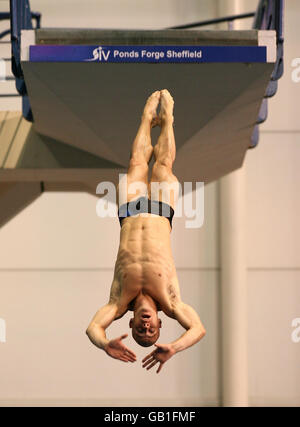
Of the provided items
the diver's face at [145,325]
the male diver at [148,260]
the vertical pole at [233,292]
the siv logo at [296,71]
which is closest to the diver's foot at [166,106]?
the male diver at [148,260]

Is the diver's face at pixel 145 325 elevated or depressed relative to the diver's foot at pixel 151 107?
depressed

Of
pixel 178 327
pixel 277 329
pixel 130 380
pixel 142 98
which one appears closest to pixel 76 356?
pixel 130 380

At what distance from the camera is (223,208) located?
39.1 feet

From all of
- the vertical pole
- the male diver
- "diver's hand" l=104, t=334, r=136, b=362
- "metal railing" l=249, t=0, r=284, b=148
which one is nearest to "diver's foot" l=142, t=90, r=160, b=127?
the male diver

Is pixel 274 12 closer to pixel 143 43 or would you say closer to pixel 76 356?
pixel 143 43

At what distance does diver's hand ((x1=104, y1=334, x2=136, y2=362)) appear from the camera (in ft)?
17.0

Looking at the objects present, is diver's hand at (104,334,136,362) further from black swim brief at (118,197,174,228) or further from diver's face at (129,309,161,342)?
black swim brief at (118,197,174,228)

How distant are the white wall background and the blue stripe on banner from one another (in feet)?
19.4

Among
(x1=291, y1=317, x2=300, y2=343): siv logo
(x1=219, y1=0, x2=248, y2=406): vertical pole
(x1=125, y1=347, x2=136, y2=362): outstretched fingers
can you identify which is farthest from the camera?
(x1=291, y1=317, x2=300, y2=343): siv logo

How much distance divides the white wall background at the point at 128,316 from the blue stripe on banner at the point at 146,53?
592 centimetres

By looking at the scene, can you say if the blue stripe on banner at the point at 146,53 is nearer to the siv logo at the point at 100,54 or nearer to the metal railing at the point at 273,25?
the siv logo at the point at 100,54

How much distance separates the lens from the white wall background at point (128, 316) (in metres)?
12.1

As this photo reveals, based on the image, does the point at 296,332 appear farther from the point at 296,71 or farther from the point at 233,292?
the point at 296,71
